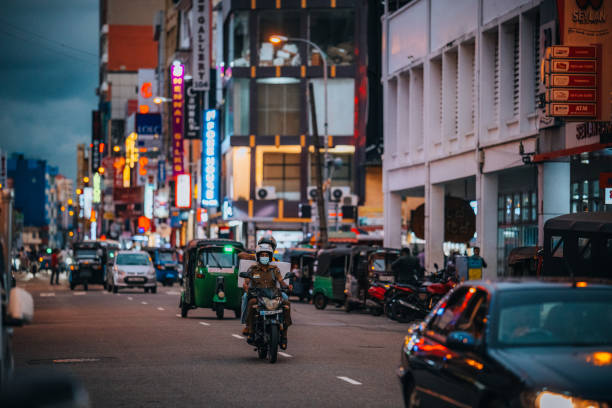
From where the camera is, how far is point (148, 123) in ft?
412

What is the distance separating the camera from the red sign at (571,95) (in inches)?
1089

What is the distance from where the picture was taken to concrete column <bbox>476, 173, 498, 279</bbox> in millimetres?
38062

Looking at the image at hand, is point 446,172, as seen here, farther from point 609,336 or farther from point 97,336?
point 609,336

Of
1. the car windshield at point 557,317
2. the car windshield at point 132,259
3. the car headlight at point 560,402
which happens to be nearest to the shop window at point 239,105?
the car windshield at point 132,259

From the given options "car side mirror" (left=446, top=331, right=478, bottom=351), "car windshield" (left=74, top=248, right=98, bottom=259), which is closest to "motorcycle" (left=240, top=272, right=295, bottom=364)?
"car side mirror" (left=446, top=331, right=478, bottom=351)

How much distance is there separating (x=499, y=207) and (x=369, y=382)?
27.6 meters

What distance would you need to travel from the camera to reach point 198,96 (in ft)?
299

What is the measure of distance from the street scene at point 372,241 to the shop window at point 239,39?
14 centimetres

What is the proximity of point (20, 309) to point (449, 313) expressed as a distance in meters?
3.51

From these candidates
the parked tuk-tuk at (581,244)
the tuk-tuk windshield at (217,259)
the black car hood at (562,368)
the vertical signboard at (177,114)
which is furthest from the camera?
the vertical signboard at (177,114)

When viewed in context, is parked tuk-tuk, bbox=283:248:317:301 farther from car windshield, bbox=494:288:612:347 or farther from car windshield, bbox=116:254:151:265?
car windshield, bbox=494:288:612:347

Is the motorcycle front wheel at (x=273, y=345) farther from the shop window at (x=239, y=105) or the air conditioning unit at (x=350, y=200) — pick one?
the shop window at (x=239, y=105)

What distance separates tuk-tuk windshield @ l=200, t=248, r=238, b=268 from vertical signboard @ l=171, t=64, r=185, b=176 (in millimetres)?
59663

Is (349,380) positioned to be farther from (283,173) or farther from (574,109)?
(283,173)
